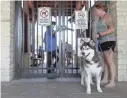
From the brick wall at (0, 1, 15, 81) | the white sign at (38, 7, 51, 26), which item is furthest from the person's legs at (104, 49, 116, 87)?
the brick wall at (0, 1, 15, 81)

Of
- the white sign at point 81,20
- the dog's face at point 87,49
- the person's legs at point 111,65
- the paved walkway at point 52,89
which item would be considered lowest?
the paved walkway at point 52,89

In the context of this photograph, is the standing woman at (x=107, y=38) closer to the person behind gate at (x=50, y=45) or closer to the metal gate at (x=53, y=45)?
the metal gate at (x=53, y=45)

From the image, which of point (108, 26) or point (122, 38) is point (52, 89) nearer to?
point (108, 26)

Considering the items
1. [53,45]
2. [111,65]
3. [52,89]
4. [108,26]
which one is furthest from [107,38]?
[53,45]

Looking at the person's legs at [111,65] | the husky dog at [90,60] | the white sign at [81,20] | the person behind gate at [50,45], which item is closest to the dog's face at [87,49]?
the husky dog at [90,60]

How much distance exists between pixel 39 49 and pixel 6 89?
6.60 feet

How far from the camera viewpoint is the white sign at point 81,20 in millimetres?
8188

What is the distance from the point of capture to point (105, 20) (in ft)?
21.7

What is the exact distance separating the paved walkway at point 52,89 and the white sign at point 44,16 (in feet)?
5.15

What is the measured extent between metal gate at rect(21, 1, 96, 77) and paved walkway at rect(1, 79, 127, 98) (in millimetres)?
475

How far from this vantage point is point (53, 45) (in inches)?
327

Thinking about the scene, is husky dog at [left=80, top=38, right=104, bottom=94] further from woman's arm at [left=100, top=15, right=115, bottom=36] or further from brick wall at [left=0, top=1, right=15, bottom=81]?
brick wall at [left=0, top=1, right=15, bottom=81]

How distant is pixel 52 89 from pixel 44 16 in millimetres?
2416

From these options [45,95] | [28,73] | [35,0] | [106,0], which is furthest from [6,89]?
[106,0]
